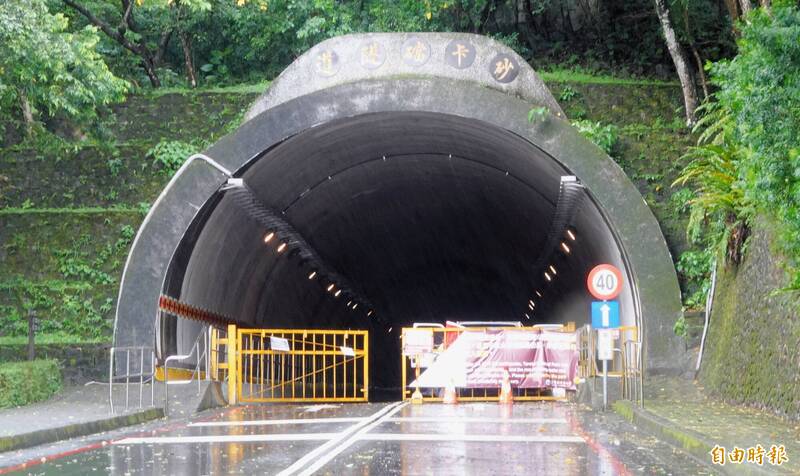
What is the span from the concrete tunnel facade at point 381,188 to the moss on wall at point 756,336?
1.31 metres

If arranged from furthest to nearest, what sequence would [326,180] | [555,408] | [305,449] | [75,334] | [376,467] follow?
1. [326,180]
2. [75,334]
3. [555,408]
4. [305,449]
5. [376,467]

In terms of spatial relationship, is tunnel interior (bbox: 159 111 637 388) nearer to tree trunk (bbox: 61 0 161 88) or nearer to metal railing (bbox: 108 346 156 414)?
metal railing (bbox: 108 346 156 414)

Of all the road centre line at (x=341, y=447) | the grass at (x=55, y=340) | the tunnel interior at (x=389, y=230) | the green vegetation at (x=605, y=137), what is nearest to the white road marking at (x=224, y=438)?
the road centre line at (x=341, y=447)

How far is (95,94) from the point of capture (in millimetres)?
24078

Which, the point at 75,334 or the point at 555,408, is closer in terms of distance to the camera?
the point at 555,408

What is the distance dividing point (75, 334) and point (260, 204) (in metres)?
4.79

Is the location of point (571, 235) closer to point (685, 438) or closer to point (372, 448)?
point (685, 438)

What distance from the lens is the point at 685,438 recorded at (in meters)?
13.1

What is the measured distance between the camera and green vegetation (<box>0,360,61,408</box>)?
63.4 feet

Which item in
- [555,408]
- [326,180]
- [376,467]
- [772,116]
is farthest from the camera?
[326,180]

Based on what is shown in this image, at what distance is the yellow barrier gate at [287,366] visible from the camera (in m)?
24.5

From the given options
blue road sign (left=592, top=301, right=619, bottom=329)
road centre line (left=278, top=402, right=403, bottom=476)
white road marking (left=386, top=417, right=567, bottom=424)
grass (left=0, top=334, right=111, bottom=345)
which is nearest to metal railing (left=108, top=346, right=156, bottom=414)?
grass (left=0, top=334, right=111, bottom=345)

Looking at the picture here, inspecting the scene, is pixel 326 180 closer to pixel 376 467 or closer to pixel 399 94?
pixel 399 94

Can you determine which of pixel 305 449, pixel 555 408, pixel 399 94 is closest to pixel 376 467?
pixel 305 449
